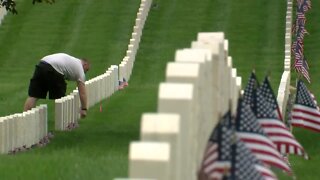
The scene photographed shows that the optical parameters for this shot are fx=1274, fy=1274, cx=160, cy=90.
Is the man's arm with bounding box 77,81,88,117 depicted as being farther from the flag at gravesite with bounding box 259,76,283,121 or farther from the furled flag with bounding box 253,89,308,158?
the flag at gravesite with bounding box 259,76,283,121

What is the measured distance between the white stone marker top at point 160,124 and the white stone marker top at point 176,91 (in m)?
0.42

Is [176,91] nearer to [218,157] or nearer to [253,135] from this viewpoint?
[218,157]

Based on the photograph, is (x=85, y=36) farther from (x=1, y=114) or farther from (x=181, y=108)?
(x=181, y=108)

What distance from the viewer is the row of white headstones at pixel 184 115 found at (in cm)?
598

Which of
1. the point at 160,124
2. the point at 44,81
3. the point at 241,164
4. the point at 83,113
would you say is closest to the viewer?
the point at 160,124

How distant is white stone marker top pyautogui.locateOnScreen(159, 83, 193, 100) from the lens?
673 cm

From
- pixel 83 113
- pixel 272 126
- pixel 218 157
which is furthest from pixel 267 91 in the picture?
pixel 83 113

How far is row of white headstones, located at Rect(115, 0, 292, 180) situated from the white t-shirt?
9829 mm

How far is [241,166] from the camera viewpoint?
791 centimetres

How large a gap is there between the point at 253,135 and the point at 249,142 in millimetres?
86

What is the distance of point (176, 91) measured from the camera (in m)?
6.81

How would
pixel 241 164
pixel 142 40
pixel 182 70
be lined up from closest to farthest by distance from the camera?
pixel 182 70 < pixel 241 164 < pixel 142 40

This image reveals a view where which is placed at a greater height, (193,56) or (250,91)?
(193,56)

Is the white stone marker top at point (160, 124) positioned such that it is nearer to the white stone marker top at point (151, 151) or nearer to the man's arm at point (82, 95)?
the white stone marker top at point (151, 151)
